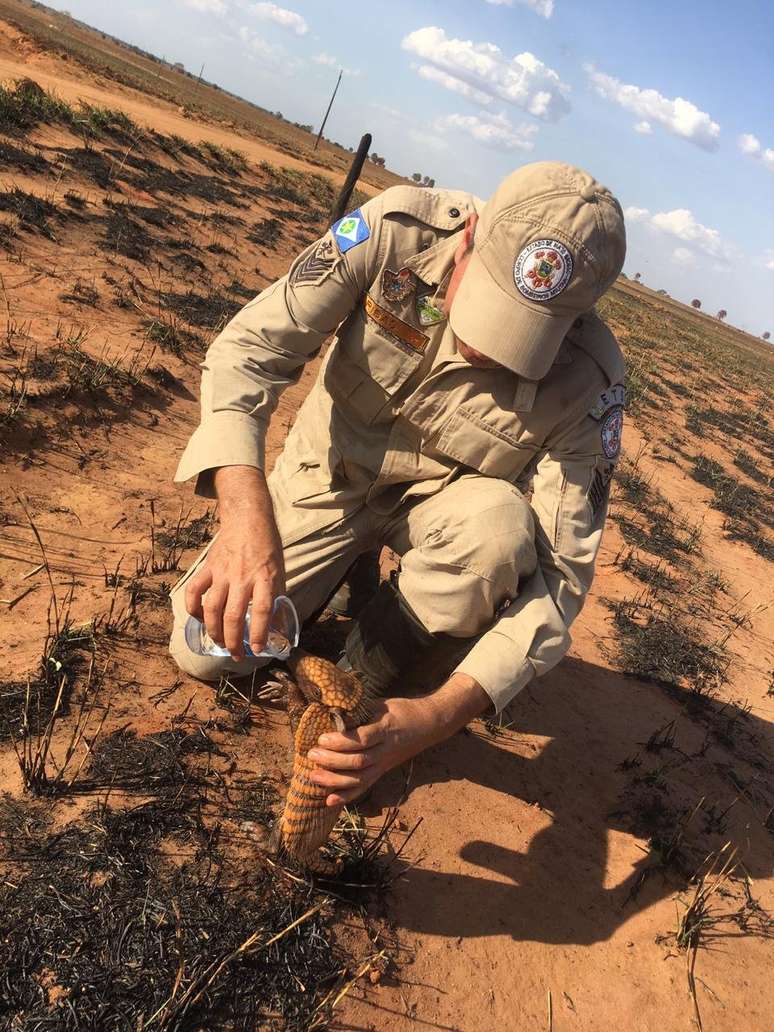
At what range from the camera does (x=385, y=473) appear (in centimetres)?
253

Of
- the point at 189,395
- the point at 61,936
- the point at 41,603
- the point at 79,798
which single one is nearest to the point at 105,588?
the point at 41,603

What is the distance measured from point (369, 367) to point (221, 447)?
2.31 ft

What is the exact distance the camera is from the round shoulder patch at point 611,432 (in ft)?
7.61

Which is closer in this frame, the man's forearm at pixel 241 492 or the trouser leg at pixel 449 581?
the man's forearm at pixel 241 492

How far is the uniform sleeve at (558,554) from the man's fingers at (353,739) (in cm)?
44

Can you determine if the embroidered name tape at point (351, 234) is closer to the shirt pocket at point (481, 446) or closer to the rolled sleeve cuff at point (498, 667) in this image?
the shirt pocket at point (481, 446)

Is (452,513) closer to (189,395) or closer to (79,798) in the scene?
(79,798)

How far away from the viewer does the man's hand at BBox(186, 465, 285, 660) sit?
5.29ft

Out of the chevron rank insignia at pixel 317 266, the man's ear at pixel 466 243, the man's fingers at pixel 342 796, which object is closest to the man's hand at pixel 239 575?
the man's fingers at pixel 342 796

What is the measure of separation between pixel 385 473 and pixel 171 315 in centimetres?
361

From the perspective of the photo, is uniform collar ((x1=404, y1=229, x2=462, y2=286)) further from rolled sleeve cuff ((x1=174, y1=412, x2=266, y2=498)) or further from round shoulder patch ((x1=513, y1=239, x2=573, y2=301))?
rolled sleeve cuff ((x1=174, y1=412, x2=266, y2=498))

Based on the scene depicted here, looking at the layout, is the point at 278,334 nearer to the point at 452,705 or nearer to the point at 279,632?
the point at 279,632

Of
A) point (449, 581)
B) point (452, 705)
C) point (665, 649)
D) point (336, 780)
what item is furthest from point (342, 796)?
point (665, 649)

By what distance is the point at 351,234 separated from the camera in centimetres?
227
